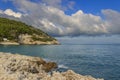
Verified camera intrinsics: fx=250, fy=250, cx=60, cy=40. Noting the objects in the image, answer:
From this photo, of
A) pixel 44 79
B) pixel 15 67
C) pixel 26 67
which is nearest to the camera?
pixel 44 79

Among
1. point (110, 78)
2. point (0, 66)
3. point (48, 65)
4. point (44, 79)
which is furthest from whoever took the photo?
point (48, 65)

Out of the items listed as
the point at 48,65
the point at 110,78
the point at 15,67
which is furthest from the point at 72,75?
the point at 48,65

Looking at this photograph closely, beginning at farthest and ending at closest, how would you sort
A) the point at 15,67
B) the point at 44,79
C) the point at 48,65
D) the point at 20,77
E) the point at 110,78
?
the point at 48,65 → the point at 110,78 → the point at 15,67 → the point at 44,79 → the point at 20,77

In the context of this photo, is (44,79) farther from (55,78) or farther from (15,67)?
(15,67)

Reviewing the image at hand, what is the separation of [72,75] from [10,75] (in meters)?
8.04

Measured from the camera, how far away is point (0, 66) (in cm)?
2736

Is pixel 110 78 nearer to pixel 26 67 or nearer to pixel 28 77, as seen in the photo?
pixel 26 67

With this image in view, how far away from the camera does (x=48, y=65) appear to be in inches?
2712

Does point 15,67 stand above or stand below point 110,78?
above

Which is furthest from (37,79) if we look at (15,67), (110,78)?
(110,78)

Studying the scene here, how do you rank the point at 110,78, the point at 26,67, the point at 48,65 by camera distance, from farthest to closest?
the point at 48,65 < the point at 110,78 < the point at 26,67

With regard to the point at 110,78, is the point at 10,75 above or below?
Answer: above

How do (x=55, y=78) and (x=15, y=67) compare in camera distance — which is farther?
(x=15, y=67)

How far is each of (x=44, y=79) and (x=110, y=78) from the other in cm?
3711
